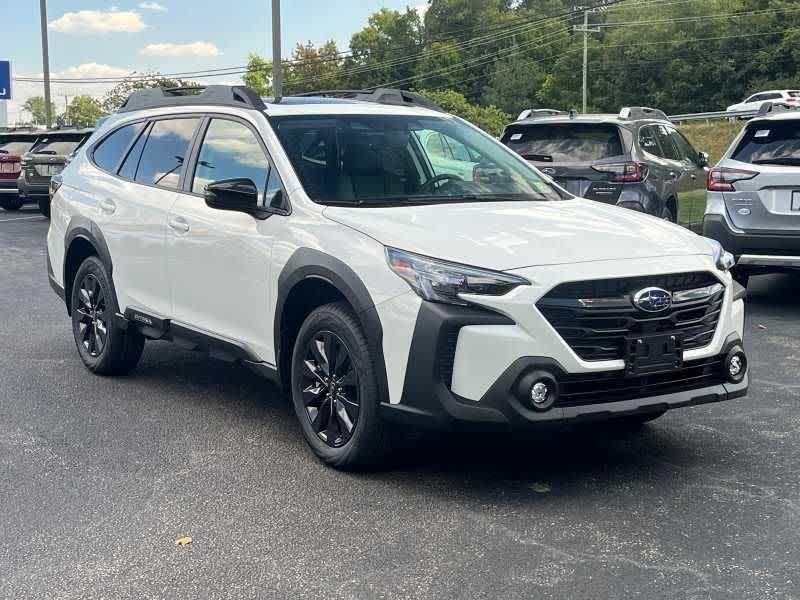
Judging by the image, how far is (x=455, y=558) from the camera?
4086 mm

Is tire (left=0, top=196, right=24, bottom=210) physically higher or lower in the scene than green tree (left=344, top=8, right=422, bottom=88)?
lower

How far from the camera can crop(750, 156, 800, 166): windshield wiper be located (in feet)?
29.4

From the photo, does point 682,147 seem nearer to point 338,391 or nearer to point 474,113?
point 338,391

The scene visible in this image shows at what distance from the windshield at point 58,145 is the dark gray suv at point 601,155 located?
36.3 ft

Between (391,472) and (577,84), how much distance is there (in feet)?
335

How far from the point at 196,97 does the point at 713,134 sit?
173ft

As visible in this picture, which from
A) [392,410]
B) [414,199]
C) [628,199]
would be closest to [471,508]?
[392,410]

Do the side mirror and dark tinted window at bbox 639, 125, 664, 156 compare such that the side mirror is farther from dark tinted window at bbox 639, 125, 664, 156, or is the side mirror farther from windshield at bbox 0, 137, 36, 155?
windshield at bbox 0, 137, 36, 155

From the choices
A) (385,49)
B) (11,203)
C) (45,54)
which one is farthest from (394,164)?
(385,49)

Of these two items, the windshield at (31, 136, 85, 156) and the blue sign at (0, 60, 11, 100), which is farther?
the blue sign at (0, 60, 11, 100)

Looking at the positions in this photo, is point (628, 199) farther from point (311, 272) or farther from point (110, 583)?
point (110, 583)

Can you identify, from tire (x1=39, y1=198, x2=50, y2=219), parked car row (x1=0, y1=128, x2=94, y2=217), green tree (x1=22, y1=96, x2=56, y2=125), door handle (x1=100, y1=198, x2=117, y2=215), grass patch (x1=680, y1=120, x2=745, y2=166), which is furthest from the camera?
green tree (x1=22, y1=96, x2=56, y2=125)

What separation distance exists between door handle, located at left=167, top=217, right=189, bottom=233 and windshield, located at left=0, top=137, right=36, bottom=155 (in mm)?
17622

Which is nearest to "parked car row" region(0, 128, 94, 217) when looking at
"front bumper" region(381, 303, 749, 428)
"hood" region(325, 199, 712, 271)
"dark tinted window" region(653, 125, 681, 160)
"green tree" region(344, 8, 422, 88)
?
"dark tinted window" region(653, 125, 681, 160)
